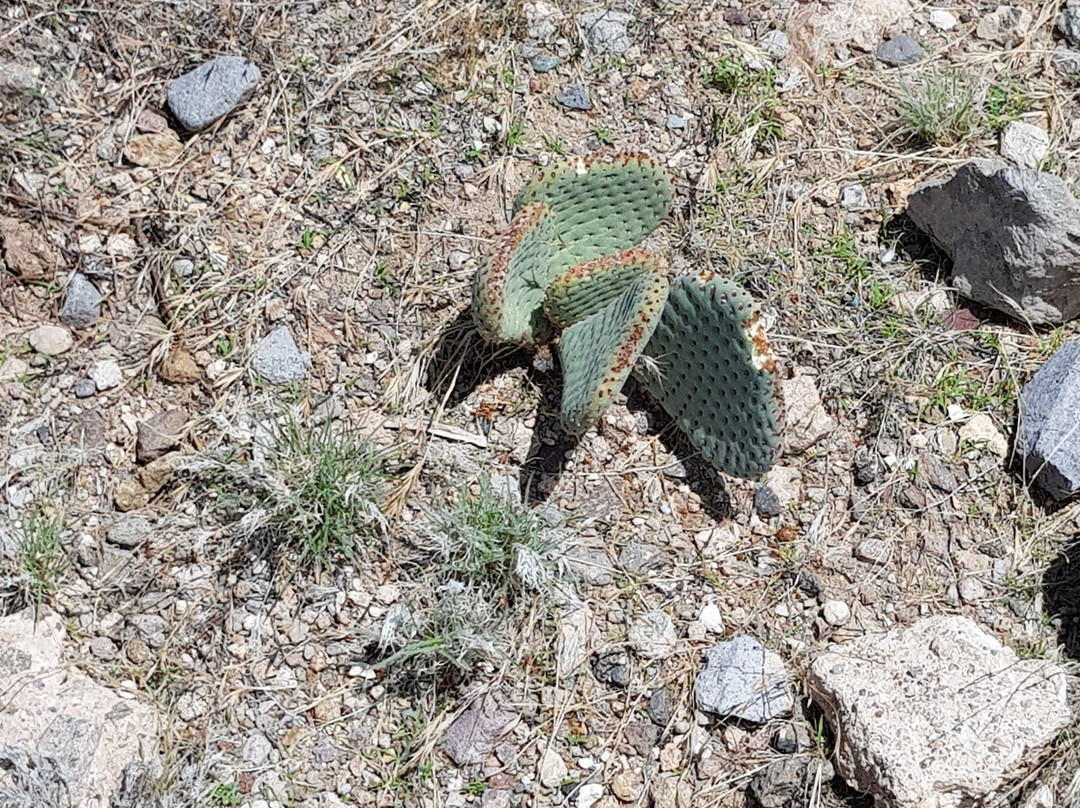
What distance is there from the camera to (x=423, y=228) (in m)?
3.40

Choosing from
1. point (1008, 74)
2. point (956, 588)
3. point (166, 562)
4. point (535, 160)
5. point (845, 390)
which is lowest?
point (166, 562)

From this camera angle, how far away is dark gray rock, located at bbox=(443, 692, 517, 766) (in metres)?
2.81

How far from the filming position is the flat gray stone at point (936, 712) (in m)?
2.63

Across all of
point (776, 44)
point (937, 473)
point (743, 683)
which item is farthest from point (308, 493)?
point (776, 44)

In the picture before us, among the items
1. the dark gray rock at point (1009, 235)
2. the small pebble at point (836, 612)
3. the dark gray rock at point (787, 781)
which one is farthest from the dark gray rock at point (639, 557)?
the dark gray rock at point (1009, 235)

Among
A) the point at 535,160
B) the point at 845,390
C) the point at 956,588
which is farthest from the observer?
the point at 535,160

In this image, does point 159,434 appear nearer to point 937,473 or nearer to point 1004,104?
point 937,473

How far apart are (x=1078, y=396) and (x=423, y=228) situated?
69.5 inches

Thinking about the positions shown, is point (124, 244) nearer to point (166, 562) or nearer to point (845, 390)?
point (166, 562)

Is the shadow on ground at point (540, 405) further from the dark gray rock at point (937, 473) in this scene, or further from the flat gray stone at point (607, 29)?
the flat gray stone at point (607, 29)

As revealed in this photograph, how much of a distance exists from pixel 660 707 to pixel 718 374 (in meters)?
0.79

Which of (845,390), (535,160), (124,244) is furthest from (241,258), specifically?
(845,390)

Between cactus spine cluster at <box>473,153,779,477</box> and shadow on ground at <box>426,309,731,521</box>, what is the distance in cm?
11

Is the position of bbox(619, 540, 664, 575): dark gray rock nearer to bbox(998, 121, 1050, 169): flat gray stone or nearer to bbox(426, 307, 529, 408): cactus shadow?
bbox(426, 307, 529, 408): cactus shadow
